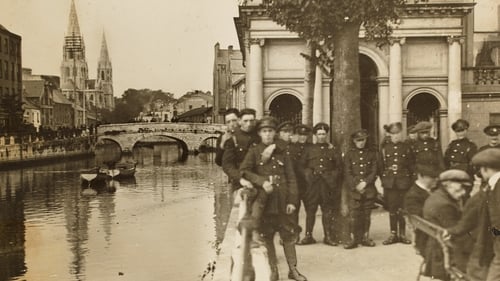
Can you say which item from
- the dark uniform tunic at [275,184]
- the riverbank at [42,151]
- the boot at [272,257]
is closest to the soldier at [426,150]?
the dark uniform tunic at [275,184]

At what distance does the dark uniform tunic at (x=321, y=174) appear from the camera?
33.6ft

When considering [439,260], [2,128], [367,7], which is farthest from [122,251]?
[2,128]

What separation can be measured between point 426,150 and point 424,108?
62.0ft

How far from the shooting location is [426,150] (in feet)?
31.0

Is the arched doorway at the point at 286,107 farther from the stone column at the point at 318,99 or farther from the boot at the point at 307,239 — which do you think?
the boot at the point at 307,239

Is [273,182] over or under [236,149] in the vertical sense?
under

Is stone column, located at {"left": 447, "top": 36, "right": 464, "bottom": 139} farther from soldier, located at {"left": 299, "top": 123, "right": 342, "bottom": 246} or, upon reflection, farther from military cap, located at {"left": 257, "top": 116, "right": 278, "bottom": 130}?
military cap, located at {"left": 257, "top": 116, "right": 278, "bottom": 130}

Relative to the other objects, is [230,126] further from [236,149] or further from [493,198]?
[493,198]

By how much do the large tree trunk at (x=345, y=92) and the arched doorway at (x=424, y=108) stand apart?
1670cm

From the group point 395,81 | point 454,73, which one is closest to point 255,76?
point 395,81

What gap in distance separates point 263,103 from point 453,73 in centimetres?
764

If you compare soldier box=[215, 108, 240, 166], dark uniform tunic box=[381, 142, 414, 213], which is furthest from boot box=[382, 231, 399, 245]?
soldier box=[215, 108, 240, 166]

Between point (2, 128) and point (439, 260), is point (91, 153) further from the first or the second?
point (439, 260)

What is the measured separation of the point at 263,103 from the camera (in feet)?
82.7
